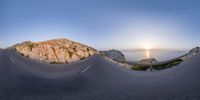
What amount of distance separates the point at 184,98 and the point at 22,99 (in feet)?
39.0

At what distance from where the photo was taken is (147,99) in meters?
22.9

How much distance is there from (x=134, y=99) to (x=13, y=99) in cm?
888

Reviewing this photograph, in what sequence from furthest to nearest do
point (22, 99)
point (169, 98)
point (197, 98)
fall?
point (22, 99) < point (169, 98) < point (197, 98)

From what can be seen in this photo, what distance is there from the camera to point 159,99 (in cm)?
2223

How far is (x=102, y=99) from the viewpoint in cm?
2342

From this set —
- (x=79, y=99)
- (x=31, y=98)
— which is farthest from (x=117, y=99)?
(x=31, y=98)

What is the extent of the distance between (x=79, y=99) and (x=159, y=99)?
5838 mm

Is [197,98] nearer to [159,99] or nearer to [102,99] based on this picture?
[159,99]

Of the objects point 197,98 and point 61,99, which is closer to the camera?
point 197,98

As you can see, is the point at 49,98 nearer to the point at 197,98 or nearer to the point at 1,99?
the point at 1,99

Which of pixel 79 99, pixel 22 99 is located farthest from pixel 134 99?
pixel 22 99

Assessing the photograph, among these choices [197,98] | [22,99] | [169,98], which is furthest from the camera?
[22,99]

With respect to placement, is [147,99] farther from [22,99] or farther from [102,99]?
[22,99]

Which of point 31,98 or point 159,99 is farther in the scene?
point 31,98
